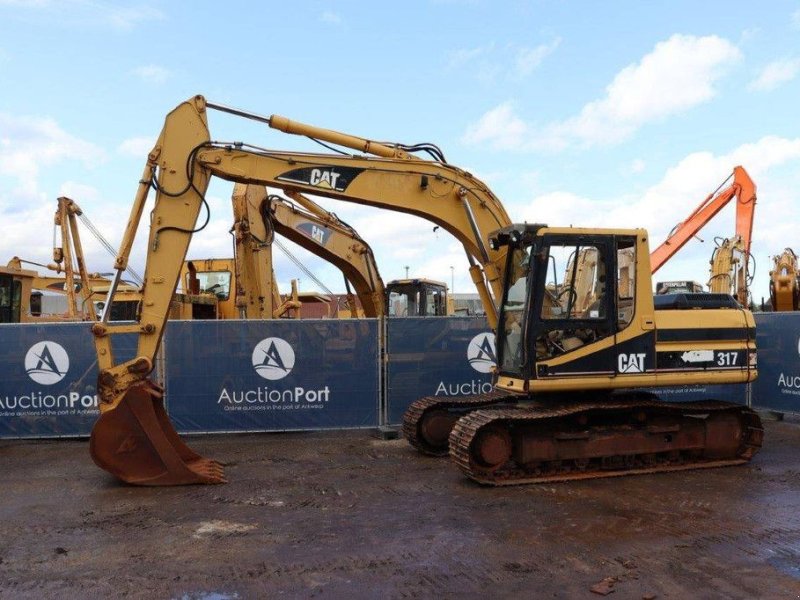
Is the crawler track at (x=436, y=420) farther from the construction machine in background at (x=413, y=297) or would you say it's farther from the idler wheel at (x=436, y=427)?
the construction machine in background at (x=413, y=297)

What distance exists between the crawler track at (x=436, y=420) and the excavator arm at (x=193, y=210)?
1.26m

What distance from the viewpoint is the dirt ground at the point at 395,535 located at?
5145 mm

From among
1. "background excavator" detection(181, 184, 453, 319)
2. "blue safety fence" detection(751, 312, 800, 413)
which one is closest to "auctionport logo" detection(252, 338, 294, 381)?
"background excavator" detection(181, 184, 453, 319)

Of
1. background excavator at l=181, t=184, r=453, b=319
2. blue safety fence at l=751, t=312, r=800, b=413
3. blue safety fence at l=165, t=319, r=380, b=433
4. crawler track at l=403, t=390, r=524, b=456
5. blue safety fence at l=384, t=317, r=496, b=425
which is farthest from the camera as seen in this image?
background excavator at l=181, t=184, r=453, b=319

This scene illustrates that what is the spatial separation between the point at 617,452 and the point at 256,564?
15.0 ft

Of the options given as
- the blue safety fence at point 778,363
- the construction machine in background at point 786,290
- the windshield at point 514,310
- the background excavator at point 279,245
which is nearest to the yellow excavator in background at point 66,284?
the background excavator at point 279,245

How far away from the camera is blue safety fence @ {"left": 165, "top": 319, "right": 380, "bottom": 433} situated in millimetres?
11234

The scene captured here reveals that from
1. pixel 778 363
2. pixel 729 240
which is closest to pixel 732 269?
pixel 729 240

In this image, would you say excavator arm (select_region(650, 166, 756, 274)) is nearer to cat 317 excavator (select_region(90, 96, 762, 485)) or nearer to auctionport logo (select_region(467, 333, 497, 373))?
auctionport logo (select_region(467, 333, 497, 373))

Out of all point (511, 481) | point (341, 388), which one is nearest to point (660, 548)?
point (511, 481)

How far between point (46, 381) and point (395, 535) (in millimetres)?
7205

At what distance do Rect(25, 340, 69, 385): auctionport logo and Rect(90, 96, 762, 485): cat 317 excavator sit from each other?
3.43 m

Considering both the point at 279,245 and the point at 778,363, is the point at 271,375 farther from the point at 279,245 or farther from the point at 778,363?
the point at 778,363

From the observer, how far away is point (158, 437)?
7.96 meters
